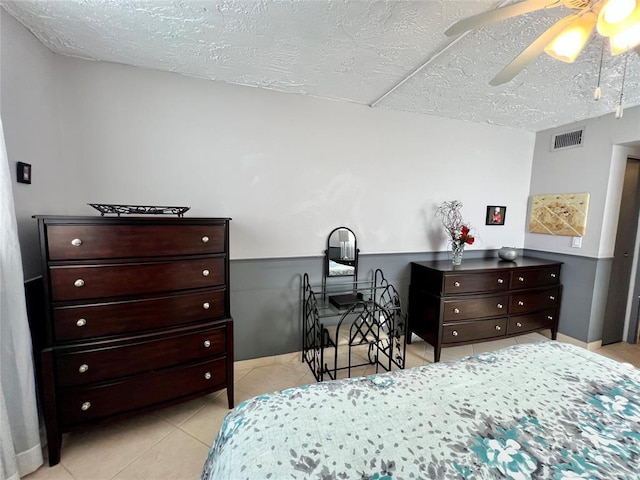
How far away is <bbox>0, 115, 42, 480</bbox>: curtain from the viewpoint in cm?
128

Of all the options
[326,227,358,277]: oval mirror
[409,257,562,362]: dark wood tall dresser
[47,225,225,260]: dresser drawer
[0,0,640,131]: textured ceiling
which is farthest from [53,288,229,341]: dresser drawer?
[409,257,562,362]: dark wood tall dresser

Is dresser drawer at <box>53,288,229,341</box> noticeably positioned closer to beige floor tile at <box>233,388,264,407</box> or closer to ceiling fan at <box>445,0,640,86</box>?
beige floor tile at <box>233,388,264,407</box>

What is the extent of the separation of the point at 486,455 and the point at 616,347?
3.49 meters

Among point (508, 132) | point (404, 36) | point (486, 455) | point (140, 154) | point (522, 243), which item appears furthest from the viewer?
point (522, 243)

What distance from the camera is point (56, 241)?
1423 mm

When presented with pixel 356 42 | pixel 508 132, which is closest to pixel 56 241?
pixel 356 42

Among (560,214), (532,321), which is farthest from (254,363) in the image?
(560,214)

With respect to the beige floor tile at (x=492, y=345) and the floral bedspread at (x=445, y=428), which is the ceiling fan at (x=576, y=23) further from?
the beige floor tile at (x=492, y=345)

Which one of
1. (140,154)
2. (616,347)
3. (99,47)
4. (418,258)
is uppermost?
(99,47)

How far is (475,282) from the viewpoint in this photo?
262 centimetres

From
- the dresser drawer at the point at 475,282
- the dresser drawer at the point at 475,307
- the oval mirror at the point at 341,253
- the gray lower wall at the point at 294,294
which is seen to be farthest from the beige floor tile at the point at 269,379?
the dresser drawer at the point at 475,282

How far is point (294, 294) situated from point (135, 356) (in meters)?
1.29

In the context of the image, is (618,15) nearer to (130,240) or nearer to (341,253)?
(341,253)

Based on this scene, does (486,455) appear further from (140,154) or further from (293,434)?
(140,154)
